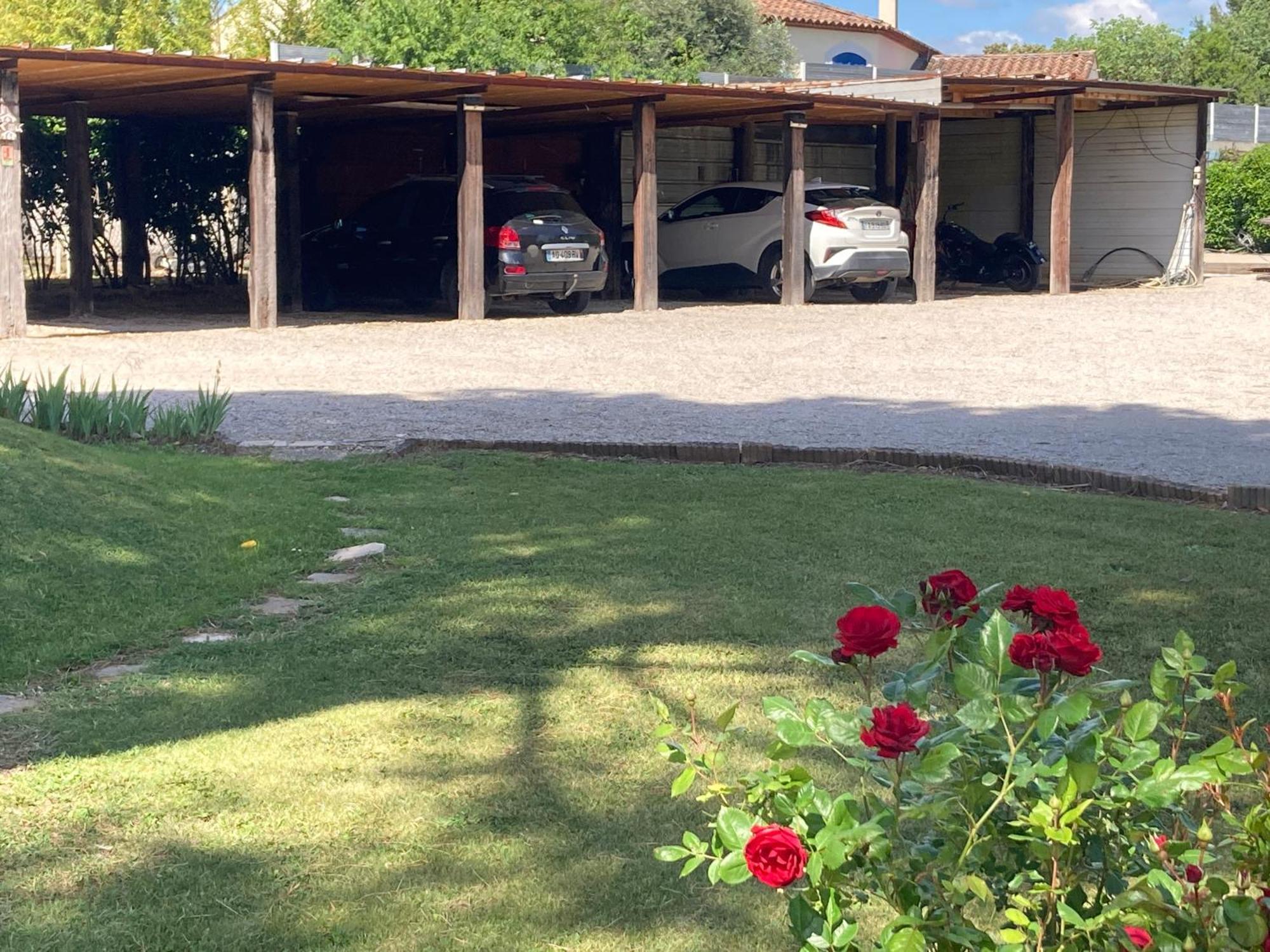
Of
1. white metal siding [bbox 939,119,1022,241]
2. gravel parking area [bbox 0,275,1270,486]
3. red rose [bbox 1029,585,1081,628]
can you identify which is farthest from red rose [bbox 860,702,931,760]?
white metal siding [bbox 939,119,1022,241]

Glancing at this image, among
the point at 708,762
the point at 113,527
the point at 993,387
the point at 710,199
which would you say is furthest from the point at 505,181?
the point at 708,762

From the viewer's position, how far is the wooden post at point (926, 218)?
76.8 feet

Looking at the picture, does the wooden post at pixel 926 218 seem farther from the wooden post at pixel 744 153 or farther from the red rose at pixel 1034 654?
the red rose at pixel 1034 654

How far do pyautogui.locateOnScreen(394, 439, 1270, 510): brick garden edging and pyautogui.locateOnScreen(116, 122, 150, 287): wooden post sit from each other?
16150mm

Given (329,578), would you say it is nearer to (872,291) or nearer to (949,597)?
(949,597)

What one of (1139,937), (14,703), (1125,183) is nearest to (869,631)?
(1139,937)

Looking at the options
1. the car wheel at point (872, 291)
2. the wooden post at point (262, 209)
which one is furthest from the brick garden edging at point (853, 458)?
the car wheel at point (872, 291)

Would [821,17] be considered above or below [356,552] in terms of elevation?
above

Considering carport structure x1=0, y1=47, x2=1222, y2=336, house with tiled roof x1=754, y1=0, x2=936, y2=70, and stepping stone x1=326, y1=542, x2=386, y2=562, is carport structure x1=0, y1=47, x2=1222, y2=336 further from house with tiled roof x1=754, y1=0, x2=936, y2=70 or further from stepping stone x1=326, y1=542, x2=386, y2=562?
house with tiled roof x1=754, y1=0, x2=936, y2=70

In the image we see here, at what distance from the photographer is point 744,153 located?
27.5m

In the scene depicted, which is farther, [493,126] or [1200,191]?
[1200,191]

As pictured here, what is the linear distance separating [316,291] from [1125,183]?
14664 millimetres

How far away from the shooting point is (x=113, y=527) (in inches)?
256

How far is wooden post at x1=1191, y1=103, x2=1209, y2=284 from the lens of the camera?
88.0 feet
